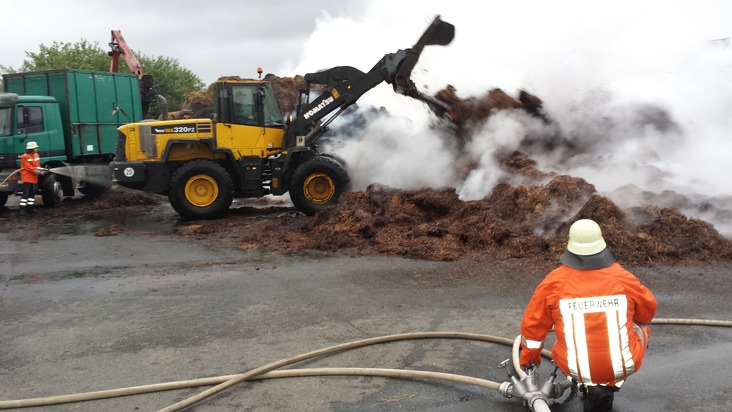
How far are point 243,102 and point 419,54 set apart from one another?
12.6ft

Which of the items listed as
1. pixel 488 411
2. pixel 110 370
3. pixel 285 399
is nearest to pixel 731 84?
pixel 488 411

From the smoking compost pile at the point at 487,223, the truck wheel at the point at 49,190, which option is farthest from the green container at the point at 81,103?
the smoking compost pile at the point at 487,223

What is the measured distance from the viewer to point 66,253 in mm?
10648

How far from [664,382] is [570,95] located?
8150mm

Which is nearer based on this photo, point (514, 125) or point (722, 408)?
point (722, 408)

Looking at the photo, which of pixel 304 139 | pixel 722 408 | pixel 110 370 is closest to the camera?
pixel 722 408

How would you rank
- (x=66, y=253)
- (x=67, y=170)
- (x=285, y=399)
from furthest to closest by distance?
(x=67, y=170) → (x=66, y=253) → (x=285, y=399)

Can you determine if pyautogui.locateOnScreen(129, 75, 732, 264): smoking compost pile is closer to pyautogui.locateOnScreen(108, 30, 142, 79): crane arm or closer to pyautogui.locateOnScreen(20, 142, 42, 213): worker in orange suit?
pyautogui.locateOnScreen(20, 142, 42, 213): worker in orange suit

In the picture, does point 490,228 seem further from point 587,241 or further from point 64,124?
point 64,124

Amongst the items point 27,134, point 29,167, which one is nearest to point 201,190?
point 29,167

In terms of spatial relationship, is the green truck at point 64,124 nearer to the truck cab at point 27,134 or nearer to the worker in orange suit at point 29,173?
the truck cab at point 27,134

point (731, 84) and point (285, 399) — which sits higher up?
point (731, 84)

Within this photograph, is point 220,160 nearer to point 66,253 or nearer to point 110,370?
point 66,253

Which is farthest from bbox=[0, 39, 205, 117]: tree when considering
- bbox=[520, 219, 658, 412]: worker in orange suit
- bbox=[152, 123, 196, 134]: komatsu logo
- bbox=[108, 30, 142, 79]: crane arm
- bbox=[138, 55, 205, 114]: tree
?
bbox=[520, 219, 658, 412]: worker in orange suit
